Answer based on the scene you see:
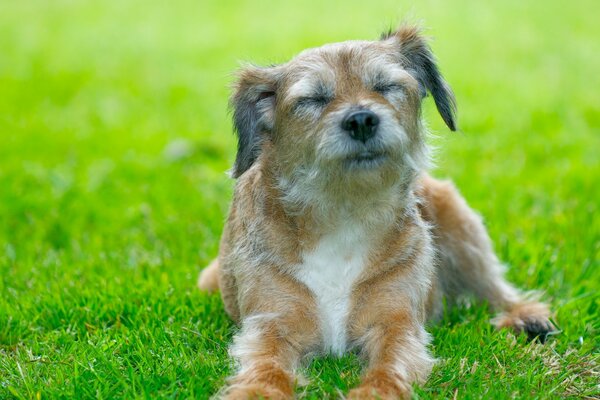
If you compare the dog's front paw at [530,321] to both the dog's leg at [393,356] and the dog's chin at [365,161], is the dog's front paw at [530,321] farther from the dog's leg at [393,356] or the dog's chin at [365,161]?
the dog's chin at [365,161]

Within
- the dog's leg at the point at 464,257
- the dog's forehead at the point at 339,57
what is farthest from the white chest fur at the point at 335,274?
the dog's leg at the point at 464,257

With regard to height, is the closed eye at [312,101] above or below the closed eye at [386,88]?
below

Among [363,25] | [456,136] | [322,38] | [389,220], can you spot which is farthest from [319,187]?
[363,25]

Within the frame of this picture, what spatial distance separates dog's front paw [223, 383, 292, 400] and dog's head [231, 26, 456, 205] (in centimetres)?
104

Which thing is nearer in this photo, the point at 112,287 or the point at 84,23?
the point at 112,287

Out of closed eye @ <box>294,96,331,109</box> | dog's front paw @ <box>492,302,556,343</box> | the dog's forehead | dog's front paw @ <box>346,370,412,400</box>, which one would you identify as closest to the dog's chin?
closed eye @ <box>294,96,331,109</box>

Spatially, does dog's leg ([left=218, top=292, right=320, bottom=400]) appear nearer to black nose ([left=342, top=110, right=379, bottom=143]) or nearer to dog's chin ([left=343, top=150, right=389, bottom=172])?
dog's chin ([left=343, top=150, right=389, bottom=172])

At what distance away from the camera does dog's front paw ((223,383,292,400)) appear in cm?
391

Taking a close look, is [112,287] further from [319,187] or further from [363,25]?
[363,25]

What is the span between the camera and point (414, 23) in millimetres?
5078

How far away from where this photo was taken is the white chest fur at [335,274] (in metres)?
4.50

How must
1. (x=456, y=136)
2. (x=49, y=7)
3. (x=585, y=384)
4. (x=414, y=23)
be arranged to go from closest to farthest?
(x=585, y=384) < (x=414, y=23) < (x=456, y=136) < (x=49, y=7)

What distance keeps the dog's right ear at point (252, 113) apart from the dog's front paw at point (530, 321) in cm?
176

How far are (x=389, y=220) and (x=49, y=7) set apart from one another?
16.7m
